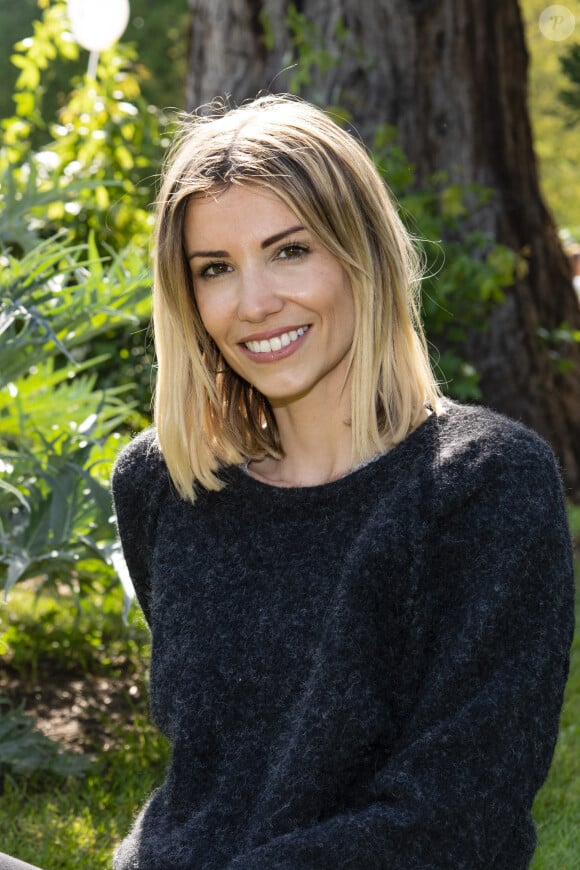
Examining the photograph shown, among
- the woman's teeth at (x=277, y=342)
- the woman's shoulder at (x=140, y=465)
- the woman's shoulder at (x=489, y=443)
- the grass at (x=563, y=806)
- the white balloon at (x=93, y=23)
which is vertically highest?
the white balloon at (x=93, y=23)

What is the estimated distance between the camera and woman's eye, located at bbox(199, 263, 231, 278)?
2066mm

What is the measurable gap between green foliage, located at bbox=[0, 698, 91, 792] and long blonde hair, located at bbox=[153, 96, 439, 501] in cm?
134

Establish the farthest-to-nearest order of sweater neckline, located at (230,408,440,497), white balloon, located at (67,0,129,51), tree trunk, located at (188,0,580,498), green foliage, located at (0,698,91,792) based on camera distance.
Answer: tree trunk, located at (188,0,580,498) < white balloon, located at (67,0,129,51) < green foliage, located at (0,698,91,792) < sweater neckline, located at (230,408,440,497)

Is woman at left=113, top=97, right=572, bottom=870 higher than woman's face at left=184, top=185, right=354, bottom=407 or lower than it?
lower

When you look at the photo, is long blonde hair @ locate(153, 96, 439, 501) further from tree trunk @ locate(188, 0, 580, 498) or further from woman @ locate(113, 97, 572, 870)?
tree trunk @ locate(188, 0, 580, 498)

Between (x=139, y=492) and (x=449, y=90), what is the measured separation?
4311mm

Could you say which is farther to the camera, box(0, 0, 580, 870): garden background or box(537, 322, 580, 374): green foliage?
box(537, 322, 580, 374): green foliage

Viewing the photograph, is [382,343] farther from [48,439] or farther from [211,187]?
[48,439]

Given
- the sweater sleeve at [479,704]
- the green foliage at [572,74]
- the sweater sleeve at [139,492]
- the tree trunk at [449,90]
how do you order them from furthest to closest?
the tree trunk at [449,90]
the green foliage at [572,74]
the sweater sleeve at [139,492]
the sweater sleeve at [479,704]

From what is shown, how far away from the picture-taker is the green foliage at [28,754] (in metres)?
3.21

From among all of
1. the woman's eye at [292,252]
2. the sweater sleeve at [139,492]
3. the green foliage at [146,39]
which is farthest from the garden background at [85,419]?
the green foliage at [146,39]

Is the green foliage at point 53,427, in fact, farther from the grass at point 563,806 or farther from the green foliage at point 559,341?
the green foliage at point 559,341

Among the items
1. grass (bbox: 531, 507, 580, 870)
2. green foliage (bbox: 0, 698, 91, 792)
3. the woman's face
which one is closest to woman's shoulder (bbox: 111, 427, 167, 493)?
the woman's face

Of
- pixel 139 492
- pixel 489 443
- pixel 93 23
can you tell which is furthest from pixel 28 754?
pixel 93 23
